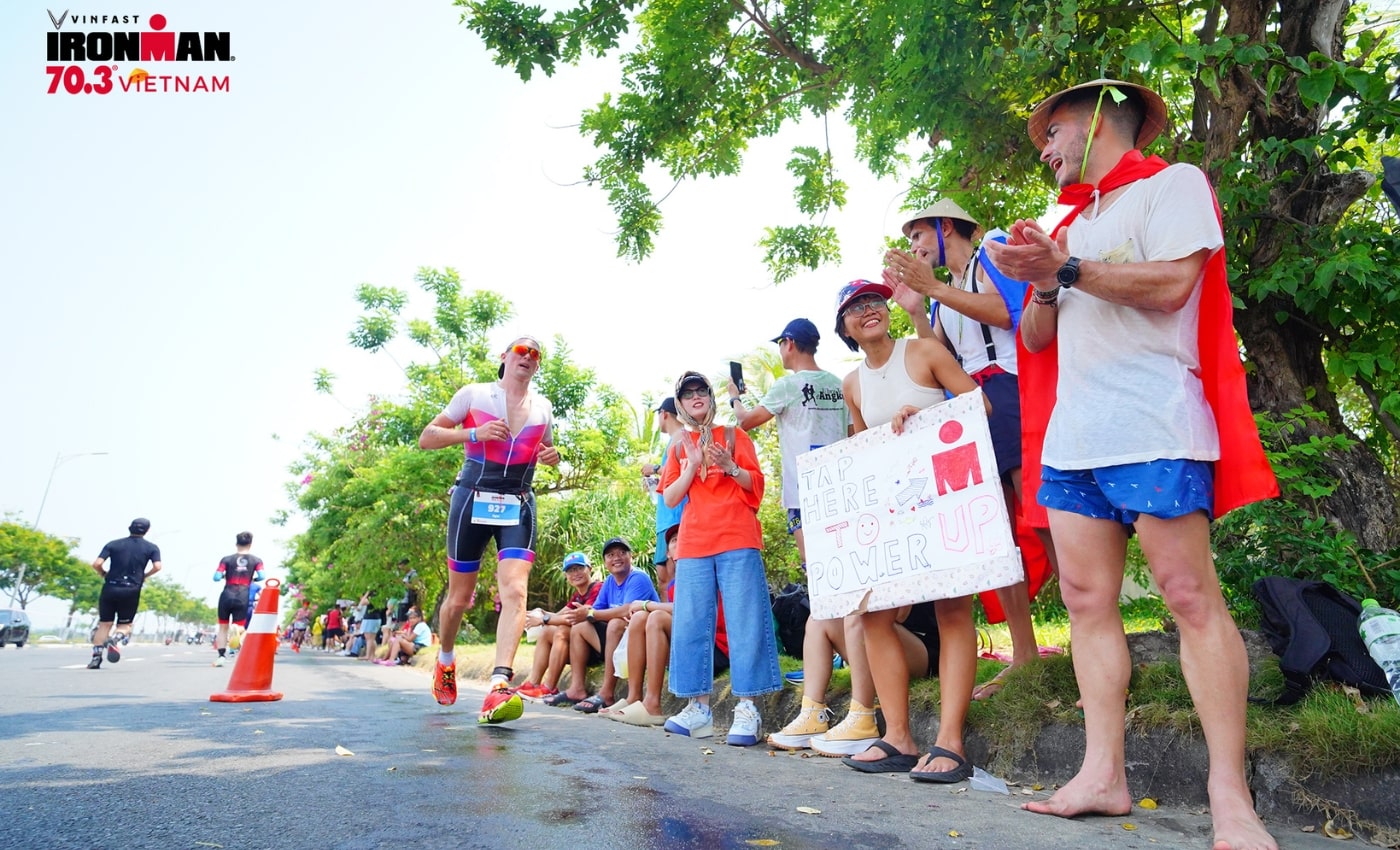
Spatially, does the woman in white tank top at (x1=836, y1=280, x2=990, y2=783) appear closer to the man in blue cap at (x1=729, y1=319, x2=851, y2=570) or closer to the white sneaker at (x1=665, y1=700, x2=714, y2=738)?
the man in blue cap at (x1=729, y1=319, x2=851, y2=570)

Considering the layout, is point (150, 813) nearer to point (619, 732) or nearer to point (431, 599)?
point (619, 732)

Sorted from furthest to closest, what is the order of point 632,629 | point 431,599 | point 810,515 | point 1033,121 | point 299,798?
1. point 431,599
2. point 632,629
3. point 810,515
4. point 1033,121
5. point 299,798

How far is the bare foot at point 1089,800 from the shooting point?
8.42 feet

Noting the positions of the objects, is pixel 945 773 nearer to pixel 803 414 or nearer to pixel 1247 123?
pixel 803 414

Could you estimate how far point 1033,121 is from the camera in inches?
119

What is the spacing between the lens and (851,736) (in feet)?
13.0

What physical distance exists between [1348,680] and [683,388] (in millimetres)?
3429

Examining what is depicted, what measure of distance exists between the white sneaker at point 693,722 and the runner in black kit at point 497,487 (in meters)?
1.10

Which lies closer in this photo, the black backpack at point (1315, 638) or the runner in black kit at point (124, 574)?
the black backpack at point (1315, 638)

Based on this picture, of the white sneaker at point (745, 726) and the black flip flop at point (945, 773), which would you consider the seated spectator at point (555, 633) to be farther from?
the black flip flop at point (945, 773)

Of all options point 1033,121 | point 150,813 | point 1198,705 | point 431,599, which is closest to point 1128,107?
point 1033,121

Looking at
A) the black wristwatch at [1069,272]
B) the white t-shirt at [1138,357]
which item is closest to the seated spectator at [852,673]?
the white t-shirt at [1138,357]

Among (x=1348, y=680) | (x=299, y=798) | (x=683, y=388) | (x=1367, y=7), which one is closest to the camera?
(x=299, y=798)

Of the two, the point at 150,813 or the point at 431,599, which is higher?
the point at 431,599
